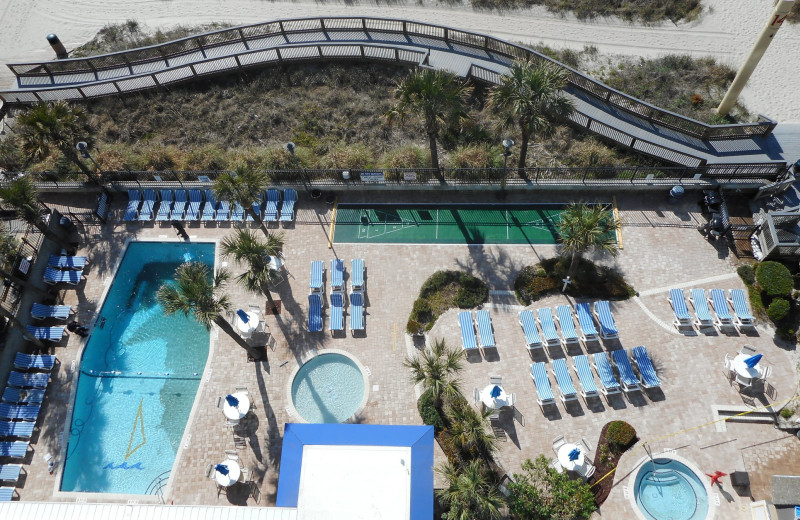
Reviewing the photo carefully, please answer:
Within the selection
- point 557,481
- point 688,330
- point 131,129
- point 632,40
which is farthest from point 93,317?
point 632,40

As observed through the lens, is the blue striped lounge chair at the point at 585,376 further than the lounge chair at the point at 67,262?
No

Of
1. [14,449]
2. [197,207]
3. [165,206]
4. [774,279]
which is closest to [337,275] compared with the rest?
[197,207]

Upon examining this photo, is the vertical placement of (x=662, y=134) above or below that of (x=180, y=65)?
below

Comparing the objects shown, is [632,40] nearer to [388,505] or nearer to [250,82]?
[250,82]

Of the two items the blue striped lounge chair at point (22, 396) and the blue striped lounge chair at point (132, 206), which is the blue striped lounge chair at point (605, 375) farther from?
the blue striped lounge chair at point (22, 396)

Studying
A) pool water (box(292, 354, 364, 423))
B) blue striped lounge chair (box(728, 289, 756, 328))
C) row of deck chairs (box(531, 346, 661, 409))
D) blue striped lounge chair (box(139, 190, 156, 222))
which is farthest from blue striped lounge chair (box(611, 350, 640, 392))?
blue striped lounge chair (box(139, 190, 156, 222))

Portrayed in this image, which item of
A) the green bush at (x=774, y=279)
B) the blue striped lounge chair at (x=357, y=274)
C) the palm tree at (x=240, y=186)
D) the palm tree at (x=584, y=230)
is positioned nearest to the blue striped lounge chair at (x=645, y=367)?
the palm tree at (x=584, y=230)
